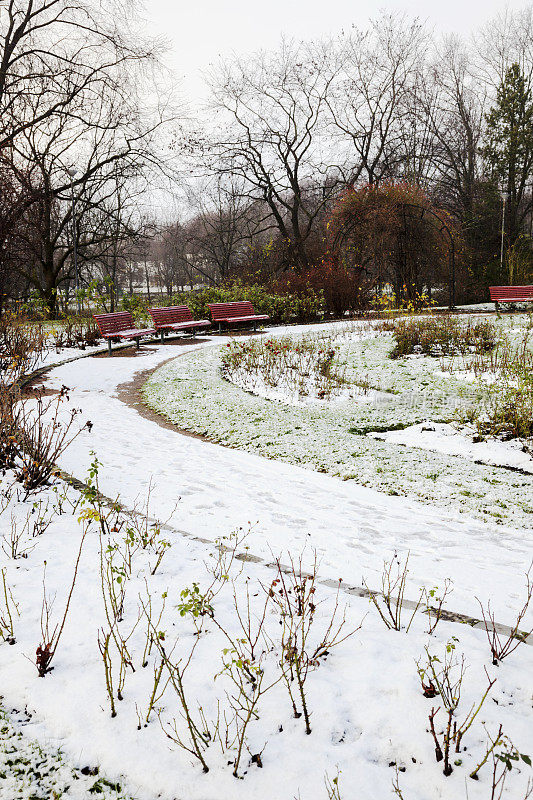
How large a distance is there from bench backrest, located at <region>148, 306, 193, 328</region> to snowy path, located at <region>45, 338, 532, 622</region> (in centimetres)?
900

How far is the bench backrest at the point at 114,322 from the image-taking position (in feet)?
42.8

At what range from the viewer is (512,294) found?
1516 centimetres

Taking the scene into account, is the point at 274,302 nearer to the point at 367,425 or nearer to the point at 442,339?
the point at 442,339

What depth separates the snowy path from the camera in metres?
3.08

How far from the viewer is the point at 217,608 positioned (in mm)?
2662

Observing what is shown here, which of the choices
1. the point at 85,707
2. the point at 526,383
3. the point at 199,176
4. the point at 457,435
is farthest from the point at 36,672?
the point at 199,176

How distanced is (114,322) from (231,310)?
3921 mm

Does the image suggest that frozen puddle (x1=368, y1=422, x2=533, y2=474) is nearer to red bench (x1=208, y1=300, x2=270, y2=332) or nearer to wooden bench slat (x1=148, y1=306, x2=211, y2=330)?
wooden bench slat (x1=148, y1=306, x2=211, y2=330)

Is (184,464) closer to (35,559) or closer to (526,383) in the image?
(35,559)

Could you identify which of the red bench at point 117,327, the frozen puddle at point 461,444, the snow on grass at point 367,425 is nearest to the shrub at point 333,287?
the red bench at point 117,327

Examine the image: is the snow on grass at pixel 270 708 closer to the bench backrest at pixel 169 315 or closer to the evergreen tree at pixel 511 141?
the bench backrest at pixel 169 315

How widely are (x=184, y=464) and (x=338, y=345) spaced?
6566 millimetres

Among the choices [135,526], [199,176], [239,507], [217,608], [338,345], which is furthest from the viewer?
[199,176]

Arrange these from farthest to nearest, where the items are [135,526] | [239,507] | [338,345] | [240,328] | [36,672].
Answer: [240,328], [338,345], [239,507], [135,526], [36,672]
